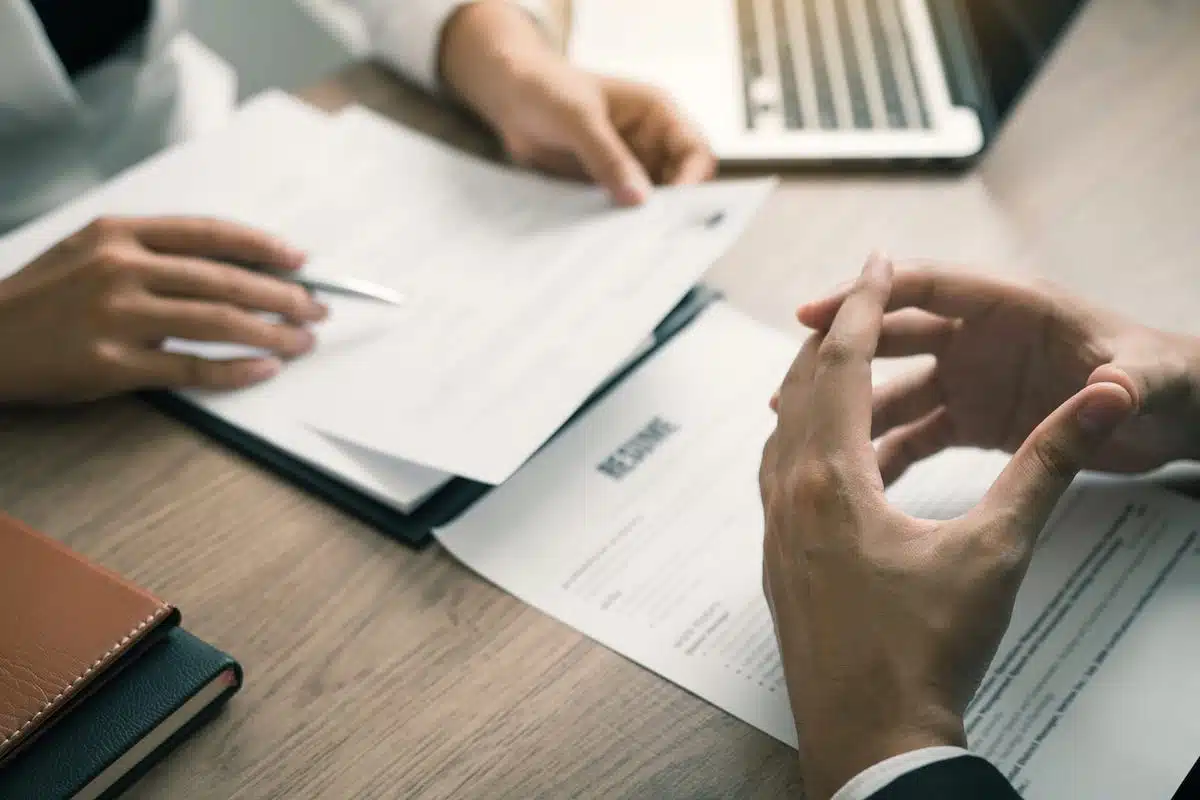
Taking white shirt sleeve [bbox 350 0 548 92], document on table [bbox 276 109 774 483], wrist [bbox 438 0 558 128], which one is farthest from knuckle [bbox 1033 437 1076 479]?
white shirt sleeve [bbox 350 0 548 92]

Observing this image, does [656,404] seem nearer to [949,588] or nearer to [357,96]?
[949,588]

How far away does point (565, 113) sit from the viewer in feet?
2.71

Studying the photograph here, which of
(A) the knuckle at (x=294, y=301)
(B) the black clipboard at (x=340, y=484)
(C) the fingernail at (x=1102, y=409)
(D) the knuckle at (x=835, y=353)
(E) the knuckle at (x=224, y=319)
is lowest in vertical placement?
(B) the black clipboard at (x=340, y=484)

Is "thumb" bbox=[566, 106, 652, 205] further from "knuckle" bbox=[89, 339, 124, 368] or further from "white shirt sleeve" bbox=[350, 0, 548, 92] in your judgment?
"knuckle" bbox=[89, 339, 124, 368]

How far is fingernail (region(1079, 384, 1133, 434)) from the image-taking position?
1.59 ft

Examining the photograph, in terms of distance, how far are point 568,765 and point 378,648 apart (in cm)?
12

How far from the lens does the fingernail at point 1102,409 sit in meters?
0.48

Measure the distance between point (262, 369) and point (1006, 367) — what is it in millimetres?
463

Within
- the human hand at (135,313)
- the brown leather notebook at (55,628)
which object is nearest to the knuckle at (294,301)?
the human hand at (135,313)

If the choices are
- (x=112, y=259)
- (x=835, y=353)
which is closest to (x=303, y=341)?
(x=112, y=259)

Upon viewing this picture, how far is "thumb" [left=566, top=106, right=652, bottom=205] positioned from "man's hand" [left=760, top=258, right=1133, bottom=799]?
1.05 feet

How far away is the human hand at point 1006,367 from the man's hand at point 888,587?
115 mm

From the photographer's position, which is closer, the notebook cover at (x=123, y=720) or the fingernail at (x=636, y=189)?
the notebook cover at (x=123, y=720)

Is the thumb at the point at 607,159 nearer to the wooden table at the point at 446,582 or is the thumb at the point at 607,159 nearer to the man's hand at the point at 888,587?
the wooden table at the point at 446,582
